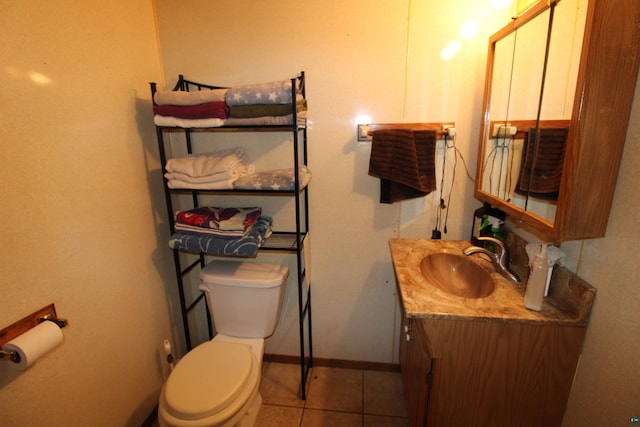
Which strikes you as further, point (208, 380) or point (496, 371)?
point (208, 380)

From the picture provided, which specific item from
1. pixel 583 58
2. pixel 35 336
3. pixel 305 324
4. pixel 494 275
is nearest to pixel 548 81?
pixel 583 58

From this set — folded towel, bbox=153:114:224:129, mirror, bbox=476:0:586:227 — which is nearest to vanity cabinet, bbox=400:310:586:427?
mirror, bbox=476:0:586:227

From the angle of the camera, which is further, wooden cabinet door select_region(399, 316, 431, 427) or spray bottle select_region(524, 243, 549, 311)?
wooden cabinet door select_region(399, 316, 431, 427)

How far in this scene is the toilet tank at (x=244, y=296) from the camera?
149cm

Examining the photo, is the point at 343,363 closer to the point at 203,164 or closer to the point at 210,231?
the point at 210,231

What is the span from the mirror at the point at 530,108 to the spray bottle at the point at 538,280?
0.37 ft

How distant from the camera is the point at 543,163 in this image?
101cm

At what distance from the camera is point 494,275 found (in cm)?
121

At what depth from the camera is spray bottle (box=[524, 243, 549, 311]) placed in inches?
37.1

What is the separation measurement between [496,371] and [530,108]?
991mm

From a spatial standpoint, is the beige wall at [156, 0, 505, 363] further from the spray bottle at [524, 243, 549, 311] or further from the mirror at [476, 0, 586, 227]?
the spray bottle at [524, 243, 549, 311]

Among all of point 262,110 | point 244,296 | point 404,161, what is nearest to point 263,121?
point 262,110

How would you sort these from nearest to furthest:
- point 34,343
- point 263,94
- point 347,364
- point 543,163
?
point 34,343 → point 543,163 → point 263,94 → point 347,364

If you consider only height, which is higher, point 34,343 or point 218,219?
point 218,219
